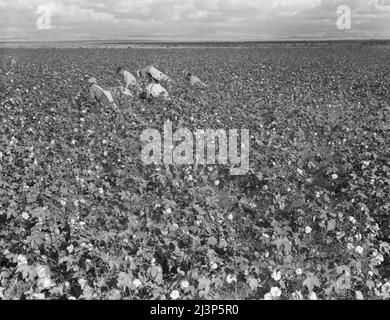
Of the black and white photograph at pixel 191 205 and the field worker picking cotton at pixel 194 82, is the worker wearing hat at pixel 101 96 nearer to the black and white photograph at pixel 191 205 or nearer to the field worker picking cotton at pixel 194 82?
the black and white photograph at pixel 191 205

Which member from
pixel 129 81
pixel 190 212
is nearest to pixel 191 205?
pixel 190 212

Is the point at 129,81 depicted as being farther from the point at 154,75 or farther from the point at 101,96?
the point at 101,96

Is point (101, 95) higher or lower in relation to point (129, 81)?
lower

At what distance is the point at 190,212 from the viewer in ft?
18.8

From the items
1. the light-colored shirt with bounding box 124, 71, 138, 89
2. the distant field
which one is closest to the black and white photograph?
the distant field

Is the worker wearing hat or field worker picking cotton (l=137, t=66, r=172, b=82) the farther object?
field worker picking cotton (l=137, t=66, r=172, b=82)

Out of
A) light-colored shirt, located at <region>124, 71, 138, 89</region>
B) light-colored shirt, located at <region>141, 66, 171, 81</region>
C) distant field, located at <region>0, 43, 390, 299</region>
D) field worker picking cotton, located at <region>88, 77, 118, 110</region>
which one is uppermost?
light-colored shirt, located at <region>141, 66, 171, 81</region>

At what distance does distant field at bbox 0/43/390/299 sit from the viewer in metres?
4.52

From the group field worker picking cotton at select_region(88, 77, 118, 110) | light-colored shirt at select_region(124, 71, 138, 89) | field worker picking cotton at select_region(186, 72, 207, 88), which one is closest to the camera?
field worker picking cotton at select_region(88, 77, 118, 110)

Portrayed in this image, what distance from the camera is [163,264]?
5102 mm

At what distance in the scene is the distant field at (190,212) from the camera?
4.52 meters

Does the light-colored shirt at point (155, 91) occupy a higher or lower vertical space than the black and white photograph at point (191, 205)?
higher

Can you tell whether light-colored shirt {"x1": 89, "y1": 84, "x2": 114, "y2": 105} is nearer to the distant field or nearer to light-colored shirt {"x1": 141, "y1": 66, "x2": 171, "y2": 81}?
the distant field

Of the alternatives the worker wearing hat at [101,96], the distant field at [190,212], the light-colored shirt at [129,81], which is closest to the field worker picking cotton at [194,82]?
the light-colored shirt at [129,81]
